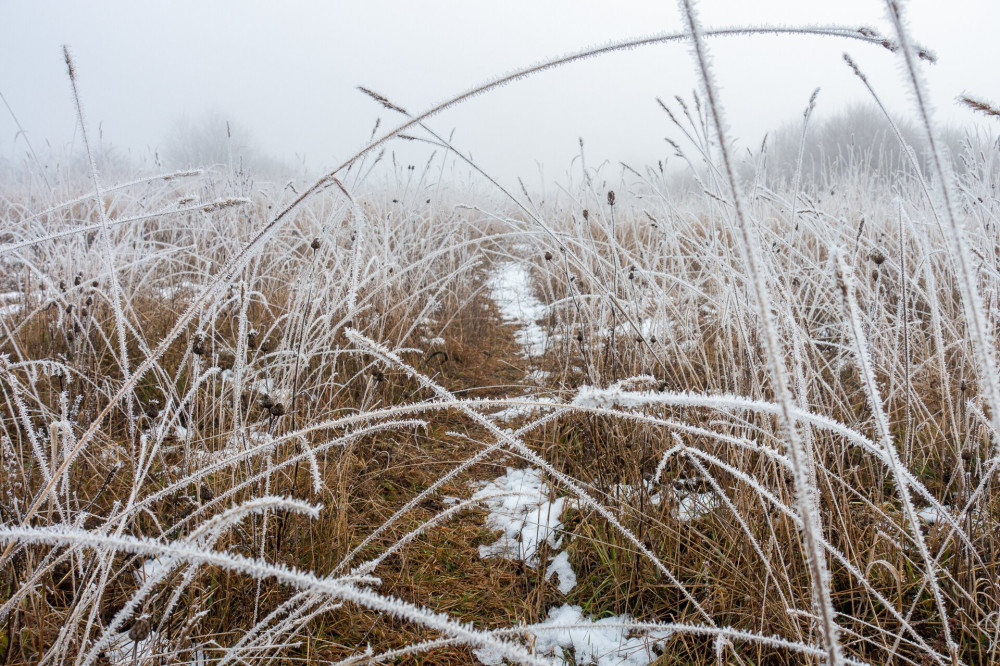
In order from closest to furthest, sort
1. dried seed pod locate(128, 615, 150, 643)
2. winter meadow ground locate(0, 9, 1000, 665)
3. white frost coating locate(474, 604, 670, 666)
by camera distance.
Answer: winter meadow ground locate(0, 9, 1000, 665) → dried seed pod locate(128, 615, 150, 643) → white frost coating locate(474, 604, 670, 666)

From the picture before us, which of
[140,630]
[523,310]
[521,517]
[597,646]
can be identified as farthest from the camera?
[523,310]

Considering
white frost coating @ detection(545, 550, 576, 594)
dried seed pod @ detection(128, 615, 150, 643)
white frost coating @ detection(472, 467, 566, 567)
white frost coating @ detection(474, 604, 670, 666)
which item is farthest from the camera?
white frost coating @ detection(472, 467, 566, 567)

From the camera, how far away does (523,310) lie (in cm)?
439

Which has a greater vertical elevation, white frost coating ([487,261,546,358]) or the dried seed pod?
the dried seed pod

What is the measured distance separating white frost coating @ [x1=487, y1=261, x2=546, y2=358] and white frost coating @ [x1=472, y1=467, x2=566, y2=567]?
3.04 feet

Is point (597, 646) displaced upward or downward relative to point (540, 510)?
downward

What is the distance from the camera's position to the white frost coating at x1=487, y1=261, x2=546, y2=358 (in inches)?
126

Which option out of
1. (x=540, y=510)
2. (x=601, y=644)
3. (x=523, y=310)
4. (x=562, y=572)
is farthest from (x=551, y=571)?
(x=523, y=310)

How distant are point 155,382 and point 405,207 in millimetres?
2246

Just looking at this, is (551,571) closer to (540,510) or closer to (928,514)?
(540,510)

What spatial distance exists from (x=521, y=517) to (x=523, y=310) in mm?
2871

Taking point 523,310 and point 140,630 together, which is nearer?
point 140,630

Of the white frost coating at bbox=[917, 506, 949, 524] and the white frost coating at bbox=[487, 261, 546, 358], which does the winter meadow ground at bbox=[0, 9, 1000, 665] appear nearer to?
the white frost coating at bbox=[917, 506, 949, 524]

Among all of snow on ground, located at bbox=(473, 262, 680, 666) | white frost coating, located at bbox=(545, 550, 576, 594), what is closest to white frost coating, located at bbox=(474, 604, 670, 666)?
snow on ground, located at bbox=(473, 262, 680, 666)
